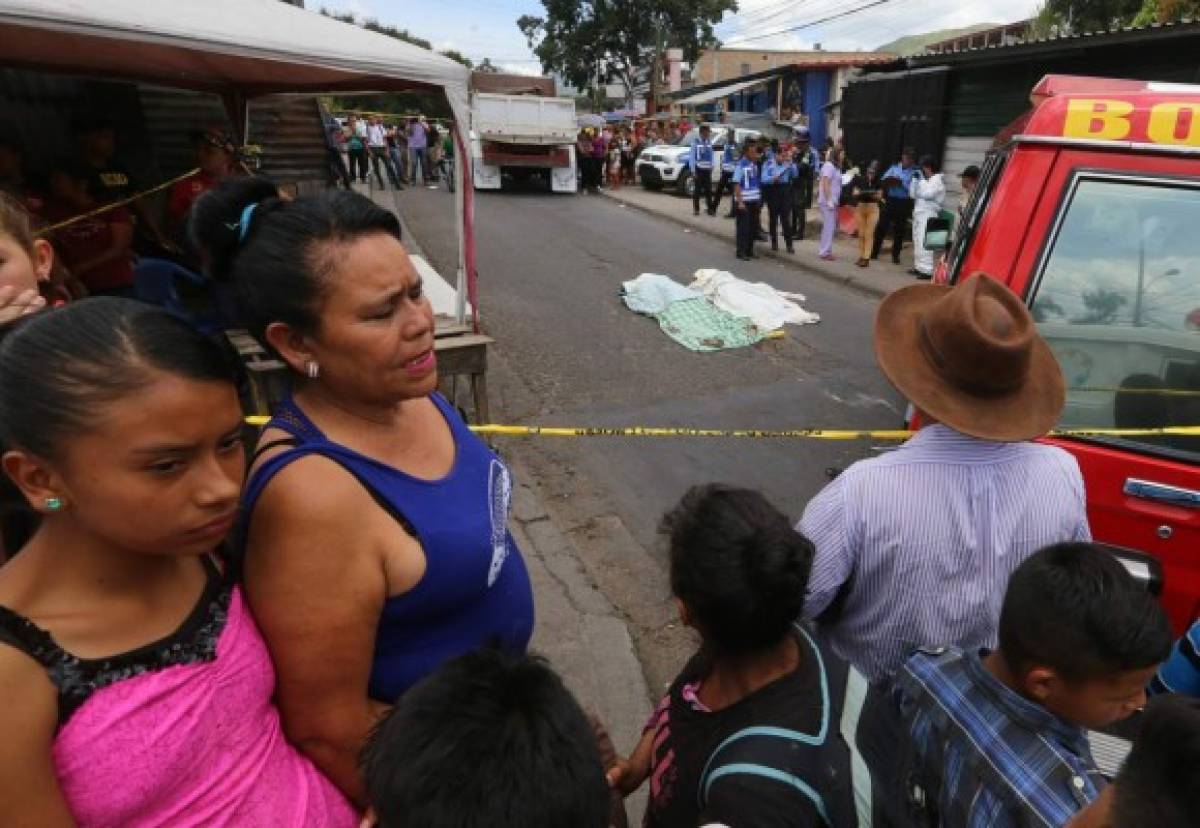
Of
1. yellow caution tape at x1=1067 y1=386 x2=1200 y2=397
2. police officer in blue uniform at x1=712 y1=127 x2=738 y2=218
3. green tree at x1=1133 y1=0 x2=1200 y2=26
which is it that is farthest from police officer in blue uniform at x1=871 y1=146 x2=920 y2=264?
yellow caution tape at x1=1067 y1=386 x2=1200 y2=397

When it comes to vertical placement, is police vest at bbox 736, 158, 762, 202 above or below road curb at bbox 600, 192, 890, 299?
above

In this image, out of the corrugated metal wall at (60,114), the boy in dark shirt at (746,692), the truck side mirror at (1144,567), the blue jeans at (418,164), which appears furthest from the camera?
the blue jeans at (418,164)

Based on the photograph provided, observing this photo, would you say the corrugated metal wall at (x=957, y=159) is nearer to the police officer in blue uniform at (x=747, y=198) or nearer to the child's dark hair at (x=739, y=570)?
the police officer in blue uniform at (x=747, y=198)

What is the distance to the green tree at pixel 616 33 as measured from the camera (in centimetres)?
4325

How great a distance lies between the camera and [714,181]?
16.2 metres

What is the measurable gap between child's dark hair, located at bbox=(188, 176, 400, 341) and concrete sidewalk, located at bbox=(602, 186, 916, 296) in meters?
6.69

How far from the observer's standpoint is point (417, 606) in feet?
3.85

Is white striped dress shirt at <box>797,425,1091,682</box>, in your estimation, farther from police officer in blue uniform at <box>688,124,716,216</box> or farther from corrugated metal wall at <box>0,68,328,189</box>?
police officer in blue uniform at <box>688,124,716,216</box>

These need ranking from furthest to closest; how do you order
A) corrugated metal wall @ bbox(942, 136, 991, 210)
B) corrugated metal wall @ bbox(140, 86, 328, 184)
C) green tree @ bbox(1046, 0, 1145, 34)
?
green tree @ bbox(1046, 0, 1145, 34) < corrugated metal wall @ bbox(942, 136, 991, 210) < corrugated metal wall @ bbox(140, 86, 328, 184)

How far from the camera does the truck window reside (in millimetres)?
2268

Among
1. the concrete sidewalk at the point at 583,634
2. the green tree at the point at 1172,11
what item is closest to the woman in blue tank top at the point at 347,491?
the concrete sidewalk at the point at 583,634

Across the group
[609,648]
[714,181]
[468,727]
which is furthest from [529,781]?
[714,181]

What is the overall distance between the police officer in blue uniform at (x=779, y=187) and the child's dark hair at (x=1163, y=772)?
11366 millimetres

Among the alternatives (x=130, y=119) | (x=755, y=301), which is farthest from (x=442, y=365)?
(x=130, y=119)
